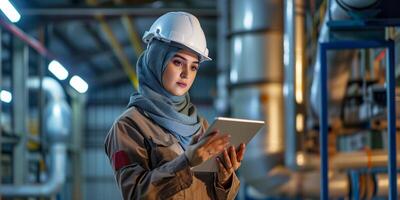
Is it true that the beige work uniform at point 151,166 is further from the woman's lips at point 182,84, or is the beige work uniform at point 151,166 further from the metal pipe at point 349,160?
the metal pipe at point 349,160

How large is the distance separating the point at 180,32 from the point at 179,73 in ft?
0.50

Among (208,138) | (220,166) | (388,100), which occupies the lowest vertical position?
(220,166)

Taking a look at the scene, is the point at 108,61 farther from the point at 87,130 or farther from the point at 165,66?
the point at 165,66

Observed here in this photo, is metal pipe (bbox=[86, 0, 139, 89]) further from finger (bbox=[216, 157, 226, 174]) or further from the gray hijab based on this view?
finger (bbox=[216, 157, 226, 174])

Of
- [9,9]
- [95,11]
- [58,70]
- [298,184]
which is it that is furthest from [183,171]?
[95,11]

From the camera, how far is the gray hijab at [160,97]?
2.82m

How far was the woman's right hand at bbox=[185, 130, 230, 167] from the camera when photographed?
8.39 feet

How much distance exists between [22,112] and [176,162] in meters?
7.73

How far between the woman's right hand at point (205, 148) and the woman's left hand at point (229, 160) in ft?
0.45

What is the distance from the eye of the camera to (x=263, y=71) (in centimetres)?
826

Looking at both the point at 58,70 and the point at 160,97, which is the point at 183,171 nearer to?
the point at 160,97

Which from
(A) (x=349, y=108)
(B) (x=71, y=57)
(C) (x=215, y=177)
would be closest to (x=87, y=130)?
(B) (x=71, y=57)

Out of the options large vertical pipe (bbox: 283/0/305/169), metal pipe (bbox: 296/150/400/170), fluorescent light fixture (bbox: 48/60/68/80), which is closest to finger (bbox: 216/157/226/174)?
fluorescent light fixture (bbox: 48/60/68/80)

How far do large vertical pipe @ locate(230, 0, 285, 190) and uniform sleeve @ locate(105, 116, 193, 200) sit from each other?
A: 214 inches
